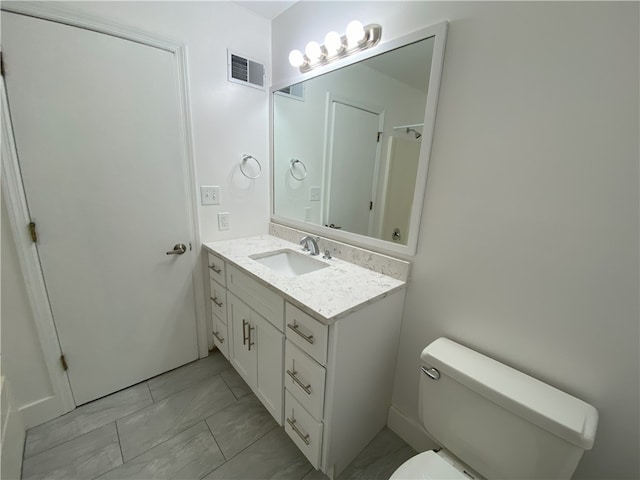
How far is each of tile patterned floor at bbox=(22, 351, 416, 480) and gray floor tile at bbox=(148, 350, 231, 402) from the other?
0.05ft

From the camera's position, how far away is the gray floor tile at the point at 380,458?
4.05 feet

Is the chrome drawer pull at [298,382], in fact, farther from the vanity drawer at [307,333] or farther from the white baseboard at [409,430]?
the white baseboard at [409,430]

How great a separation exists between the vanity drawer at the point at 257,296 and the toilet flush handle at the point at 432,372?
0.61 metres

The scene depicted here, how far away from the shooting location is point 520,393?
2.78 feet

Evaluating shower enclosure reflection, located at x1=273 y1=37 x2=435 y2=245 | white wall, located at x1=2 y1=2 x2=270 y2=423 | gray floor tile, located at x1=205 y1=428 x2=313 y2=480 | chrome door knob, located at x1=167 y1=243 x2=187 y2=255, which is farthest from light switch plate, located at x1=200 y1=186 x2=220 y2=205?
gray floor tile, located at x1=205 y1=428 x2=313 y2=480

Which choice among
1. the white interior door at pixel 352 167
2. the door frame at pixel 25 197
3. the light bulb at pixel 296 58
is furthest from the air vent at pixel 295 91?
the door frame at pixel 25 197

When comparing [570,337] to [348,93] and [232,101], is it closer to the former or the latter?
[348,93]

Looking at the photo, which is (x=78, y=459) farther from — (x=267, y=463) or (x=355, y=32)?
(x=355, y=32)

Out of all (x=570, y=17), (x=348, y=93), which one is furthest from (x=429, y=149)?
(x=348, y=93)

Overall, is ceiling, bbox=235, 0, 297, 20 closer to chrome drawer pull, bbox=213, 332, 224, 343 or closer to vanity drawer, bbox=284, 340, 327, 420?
vanity drawer, bbox=284, 340, 327, 420

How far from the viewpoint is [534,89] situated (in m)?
0.86

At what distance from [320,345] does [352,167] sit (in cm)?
101

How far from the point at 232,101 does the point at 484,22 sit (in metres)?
1.38

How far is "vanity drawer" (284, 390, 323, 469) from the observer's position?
110 centimetres
